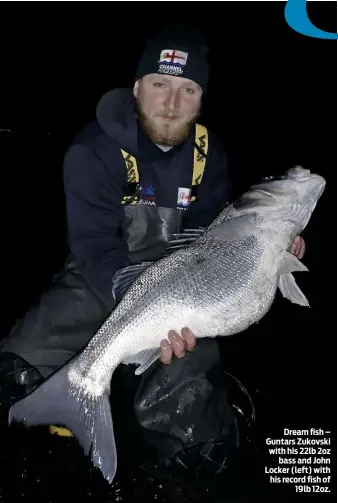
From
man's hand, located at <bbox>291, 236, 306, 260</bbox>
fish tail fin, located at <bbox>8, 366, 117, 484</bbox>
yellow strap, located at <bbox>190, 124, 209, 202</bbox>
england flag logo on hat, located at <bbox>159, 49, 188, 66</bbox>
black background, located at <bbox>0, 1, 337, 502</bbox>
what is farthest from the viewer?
black background, located at <bbox>0, 1, 337, 502</bbox>

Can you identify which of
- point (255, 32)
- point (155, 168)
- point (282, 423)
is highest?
point (255, 32)

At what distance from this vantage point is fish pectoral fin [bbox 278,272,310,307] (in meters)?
2.27

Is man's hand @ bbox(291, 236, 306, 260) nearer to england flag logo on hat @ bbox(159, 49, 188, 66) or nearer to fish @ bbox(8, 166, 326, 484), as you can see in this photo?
fish @ bbox(8, 166, 326, 484)

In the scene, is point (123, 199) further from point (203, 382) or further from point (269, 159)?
point (269, 159)

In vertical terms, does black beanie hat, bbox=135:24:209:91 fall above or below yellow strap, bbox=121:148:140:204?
above

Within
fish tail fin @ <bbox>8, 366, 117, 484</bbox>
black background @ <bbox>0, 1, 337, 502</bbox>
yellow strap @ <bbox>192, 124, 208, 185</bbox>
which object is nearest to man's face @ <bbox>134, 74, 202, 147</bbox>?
yellow strap @ <bbox>192, 124, 208, 185</bbox>

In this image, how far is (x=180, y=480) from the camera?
263cm

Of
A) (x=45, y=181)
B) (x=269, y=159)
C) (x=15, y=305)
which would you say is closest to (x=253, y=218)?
(x=15, y=305)

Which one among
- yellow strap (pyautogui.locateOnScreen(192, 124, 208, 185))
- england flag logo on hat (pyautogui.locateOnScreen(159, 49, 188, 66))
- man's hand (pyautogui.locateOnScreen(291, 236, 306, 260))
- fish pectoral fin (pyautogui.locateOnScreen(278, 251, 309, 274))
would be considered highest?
england flag logo on hat (pyautogui.locateOnScreen(159, 49, 188, 66))

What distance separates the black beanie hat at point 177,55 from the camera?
2953 millimetres

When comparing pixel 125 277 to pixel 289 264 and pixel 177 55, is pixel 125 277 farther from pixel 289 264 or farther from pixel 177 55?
pixel 177 55

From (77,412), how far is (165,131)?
1.66m

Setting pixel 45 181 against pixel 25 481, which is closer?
pixel 25 481

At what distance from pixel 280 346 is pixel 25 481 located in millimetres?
2088
